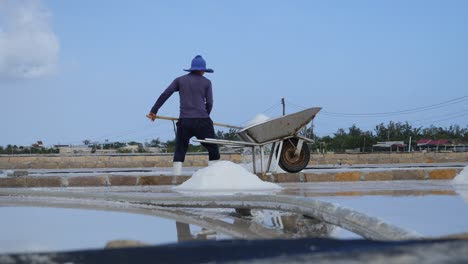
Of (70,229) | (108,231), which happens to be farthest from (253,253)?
(70,229)

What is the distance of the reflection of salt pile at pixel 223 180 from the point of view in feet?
21.4

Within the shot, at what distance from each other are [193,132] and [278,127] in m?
1.14

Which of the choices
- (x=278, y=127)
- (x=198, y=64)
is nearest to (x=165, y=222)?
(x=198, y=64)

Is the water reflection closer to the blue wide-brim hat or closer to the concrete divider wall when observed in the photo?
the blue wide-brim hat

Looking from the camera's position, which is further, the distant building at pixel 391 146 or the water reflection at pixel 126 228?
the distant building at pixel 391 146

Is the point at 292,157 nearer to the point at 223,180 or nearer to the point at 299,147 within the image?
the point at 299,147

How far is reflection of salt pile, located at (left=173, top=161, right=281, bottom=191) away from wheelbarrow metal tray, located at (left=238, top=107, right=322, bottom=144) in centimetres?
185

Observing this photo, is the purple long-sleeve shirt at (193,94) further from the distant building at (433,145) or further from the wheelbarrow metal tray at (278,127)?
the distant building at (433,145)

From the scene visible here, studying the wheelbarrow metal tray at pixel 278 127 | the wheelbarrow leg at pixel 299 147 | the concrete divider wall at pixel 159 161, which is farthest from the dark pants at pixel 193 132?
the concrete divider wall at pixel 159 161

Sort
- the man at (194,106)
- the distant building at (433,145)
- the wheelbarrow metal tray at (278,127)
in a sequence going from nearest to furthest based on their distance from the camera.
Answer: the man at (194,106), the wheelbarrow metal tray at (278,127), the distant building at (433,145)

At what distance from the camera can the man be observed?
826 cm

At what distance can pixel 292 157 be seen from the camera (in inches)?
364

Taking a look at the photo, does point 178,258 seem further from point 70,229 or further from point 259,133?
point 259,133

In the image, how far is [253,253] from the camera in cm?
216
